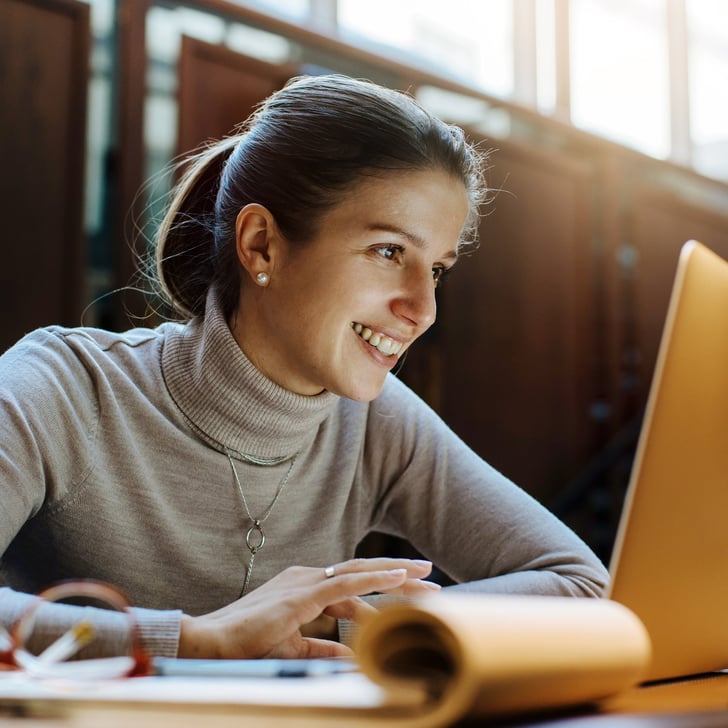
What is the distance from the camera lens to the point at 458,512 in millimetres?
1513

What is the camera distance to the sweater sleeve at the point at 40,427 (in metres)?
1.17

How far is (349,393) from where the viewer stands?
1.43 m

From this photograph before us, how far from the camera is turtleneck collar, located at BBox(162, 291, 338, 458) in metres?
1.40

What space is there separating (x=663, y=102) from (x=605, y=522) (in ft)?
8.22

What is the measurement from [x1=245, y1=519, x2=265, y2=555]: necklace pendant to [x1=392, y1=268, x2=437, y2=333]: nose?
361 millimetres

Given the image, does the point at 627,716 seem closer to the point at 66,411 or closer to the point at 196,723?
the point at 196,723

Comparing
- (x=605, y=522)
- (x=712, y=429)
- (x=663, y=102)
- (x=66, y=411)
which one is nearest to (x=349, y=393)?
(x=66, y=411)

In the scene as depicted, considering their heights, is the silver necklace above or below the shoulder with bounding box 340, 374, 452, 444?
below

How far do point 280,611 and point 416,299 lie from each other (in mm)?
607

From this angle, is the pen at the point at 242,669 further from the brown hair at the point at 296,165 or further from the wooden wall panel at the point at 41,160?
the wooden wall panel at the point at 41,160

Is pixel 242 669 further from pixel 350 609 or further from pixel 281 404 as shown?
pixel 281 404

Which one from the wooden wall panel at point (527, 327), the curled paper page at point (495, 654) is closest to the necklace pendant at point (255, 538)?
the curled paper page at point (495, 654)

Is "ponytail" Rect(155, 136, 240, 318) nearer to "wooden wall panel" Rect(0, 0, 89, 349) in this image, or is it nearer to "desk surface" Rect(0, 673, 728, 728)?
"desk surface" Rect(0, 673, 728, 728)

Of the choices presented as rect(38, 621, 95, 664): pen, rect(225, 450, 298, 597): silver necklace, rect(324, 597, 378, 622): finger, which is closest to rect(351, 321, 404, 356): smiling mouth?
rect(225, 450, 298, 597): silver necklace
